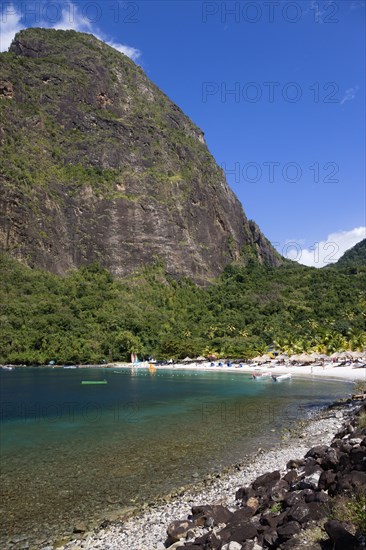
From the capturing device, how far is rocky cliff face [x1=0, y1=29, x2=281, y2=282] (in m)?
155

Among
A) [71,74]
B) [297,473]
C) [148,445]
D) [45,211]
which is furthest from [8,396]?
[71,74]

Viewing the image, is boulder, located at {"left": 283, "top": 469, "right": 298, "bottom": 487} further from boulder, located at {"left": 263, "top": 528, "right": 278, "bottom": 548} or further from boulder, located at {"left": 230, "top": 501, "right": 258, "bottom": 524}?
boulder, located at {"left": 263, "top": 528, "right": 278, "bottom": 548}

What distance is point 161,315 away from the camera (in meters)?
142

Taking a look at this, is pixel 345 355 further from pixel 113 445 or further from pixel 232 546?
pixel 232 546

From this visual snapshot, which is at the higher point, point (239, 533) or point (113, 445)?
point (239, 533)

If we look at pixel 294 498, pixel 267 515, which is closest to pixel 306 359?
pixel 294 498

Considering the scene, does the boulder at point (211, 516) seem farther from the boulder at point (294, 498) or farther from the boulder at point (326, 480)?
the boulder at point (326, 480)

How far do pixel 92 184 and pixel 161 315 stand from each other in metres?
63.9

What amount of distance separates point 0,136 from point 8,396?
5383 inches

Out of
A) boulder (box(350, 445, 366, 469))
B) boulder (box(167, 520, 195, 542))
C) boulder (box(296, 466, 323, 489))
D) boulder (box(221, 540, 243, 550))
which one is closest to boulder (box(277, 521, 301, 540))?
boulder (box(221, 540, 243, 550))

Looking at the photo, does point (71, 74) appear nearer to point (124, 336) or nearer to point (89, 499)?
point (124, 336)

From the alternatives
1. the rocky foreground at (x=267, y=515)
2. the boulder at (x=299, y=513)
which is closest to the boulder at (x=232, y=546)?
the rocky foreground at (x=267, y=515)

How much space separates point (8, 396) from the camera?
5541 cm

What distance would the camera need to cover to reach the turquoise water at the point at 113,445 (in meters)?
16.3
